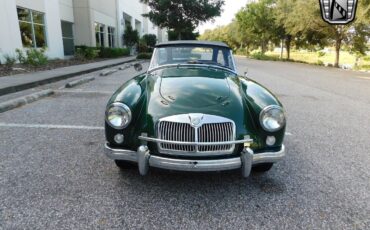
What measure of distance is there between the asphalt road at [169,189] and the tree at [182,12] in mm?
27312

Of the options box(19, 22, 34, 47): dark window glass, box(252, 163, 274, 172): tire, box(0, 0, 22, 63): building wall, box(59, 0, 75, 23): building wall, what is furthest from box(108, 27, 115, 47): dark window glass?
box(252, 163, 274, 172): tire

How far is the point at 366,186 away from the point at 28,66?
13.8 meters

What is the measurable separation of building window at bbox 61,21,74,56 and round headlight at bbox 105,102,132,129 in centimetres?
2084

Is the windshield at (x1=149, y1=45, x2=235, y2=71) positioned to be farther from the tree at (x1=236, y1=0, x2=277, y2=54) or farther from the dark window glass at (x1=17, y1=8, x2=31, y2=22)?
the tree at (x1=236, y1=0, x2=277, y2=54)

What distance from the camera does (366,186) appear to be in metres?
3.02

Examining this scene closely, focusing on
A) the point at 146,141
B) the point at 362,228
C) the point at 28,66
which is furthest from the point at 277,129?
the point at 28,66

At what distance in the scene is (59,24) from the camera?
62.2 feet

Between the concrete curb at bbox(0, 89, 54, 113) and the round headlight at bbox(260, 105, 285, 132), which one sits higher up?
the round headlight at bbox(260, 105, 285, 132)

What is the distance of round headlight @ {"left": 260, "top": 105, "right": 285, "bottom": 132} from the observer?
2830mm

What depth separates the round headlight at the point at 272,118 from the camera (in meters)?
2.83

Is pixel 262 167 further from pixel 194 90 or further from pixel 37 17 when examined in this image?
pixel 37 17

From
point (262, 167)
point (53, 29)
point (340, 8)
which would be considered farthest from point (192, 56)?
point (53, 29)

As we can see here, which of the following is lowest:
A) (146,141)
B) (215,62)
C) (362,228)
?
(362,228)

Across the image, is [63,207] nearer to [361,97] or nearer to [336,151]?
[336,151]
